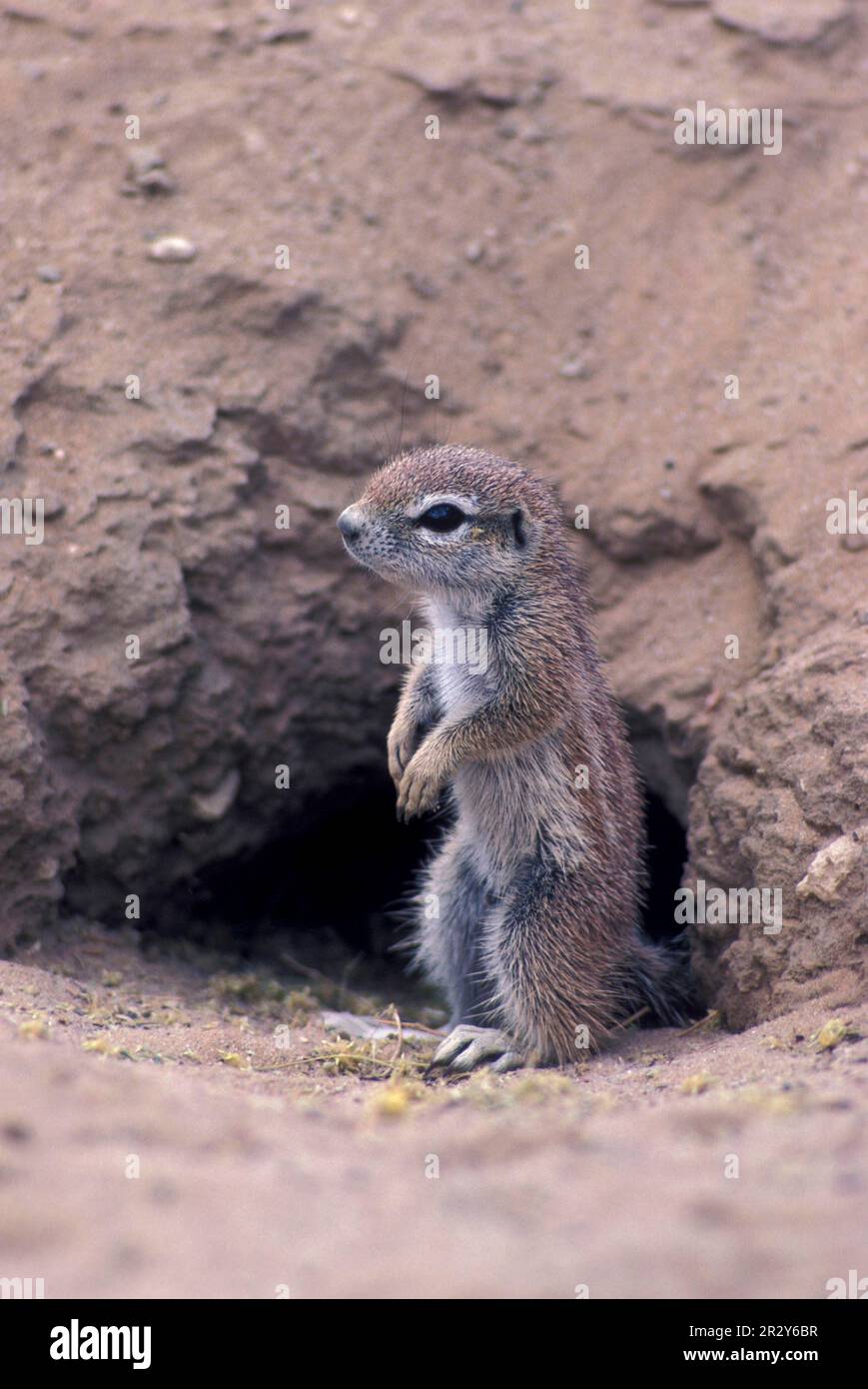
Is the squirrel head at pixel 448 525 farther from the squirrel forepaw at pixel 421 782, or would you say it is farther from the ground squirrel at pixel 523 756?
the squirrel forepaw at pixel 421 782

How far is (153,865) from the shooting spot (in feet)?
23.2

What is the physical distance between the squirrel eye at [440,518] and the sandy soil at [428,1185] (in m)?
2.49

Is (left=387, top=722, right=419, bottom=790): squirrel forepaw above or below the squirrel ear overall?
below

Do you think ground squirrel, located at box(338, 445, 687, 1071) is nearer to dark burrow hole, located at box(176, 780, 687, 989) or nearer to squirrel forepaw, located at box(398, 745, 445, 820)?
squirrel forepaw, located at box(398, 745, 445, 820)

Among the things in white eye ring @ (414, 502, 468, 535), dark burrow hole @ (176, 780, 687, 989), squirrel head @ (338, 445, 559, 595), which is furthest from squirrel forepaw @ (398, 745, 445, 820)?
dark burrow hole @ (176, 780, 687, 989)

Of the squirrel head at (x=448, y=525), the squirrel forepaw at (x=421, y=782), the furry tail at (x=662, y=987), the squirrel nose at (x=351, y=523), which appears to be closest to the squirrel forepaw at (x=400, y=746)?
the squirrel forepaw at (x=421, y=782)

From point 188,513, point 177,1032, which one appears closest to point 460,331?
point 188,513

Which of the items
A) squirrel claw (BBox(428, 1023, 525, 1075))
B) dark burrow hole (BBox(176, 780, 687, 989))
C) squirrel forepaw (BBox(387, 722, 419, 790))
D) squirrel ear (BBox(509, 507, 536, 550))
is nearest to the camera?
squirrel claw (BBox(428, 1023, 525, 1075))

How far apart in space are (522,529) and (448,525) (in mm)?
341

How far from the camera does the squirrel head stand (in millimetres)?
5754

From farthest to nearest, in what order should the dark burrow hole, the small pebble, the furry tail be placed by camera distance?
the dark burrow hole, the small pebble, the furry tail

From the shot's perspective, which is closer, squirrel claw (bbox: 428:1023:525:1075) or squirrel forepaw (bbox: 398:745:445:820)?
squirrel claw (bbox: 428:1023:525:1075)

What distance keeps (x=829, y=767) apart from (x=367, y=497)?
2300 mm

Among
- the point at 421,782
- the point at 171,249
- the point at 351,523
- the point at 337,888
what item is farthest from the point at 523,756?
the point at 337,888
